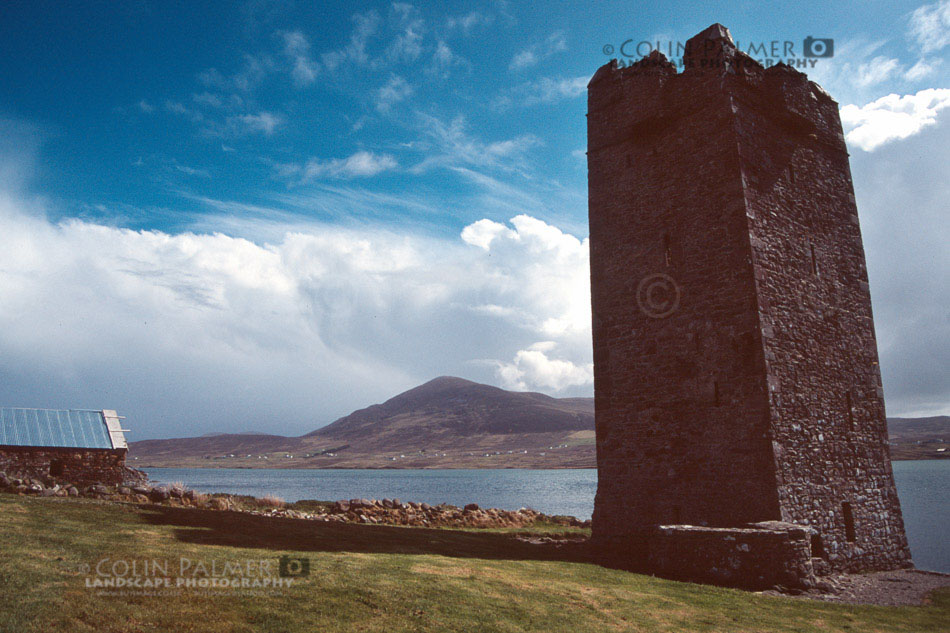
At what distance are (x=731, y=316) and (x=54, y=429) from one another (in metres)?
25.7

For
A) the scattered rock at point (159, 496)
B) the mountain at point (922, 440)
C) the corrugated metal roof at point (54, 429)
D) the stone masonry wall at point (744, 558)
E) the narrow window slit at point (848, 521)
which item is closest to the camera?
the stone masonry wall at point (744, 558)

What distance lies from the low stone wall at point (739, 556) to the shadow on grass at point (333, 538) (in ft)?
8.69

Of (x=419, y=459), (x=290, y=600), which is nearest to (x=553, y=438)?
(x=419, y=459)

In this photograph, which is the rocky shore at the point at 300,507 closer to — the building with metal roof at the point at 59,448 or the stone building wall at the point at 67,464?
A: the stone building wall at the point at 67,464

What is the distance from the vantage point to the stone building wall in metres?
22.0

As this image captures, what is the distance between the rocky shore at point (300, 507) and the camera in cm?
1673

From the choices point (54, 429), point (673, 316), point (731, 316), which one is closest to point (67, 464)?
point (54, 429)

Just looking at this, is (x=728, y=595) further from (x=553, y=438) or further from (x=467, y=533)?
(x=553, y=438)

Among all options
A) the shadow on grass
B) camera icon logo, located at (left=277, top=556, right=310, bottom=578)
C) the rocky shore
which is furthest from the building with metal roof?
camera icon logo, located at (left=277, top=556, right=310, bottom=578)

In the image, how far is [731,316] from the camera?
15422mm

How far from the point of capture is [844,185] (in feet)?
62.9

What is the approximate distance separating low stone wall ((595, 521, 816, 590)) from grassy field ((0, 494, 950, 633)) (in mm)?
818

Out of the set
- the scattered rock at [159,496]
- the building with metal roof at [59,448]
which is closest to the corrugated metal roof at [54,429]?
the building with metal roof at [59,448]
